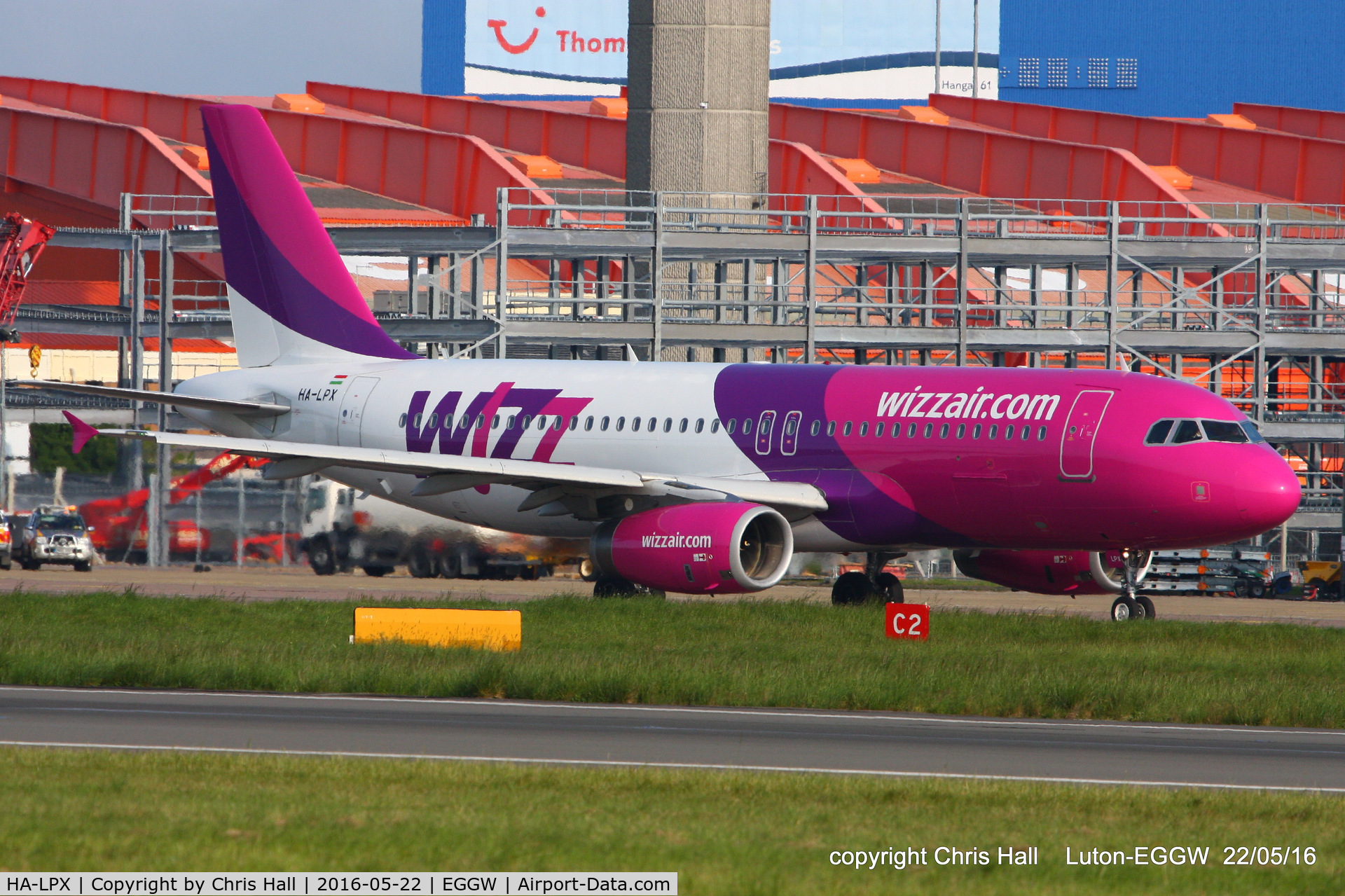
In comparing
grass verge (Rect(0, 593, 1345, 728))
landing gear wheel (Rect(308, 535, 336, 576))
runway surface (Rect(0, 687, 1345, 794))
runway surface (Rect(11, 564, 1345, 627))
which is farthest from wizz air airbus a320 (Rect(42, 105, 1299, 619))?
runway surface (Rect(0, 687, 1345, 794))

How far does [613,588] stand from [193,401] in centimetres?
911

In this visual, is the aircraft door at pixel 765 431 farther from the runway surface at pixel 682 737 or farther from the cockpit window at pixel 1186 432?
the runway surface at pixel 682 737

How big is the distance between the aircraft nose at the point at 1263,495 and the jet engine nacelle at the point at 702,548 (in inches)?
260

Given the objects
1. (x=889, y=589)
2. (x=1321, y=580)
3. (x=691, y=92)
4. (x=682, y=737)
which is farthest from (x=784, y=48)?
(x=682, y=737)

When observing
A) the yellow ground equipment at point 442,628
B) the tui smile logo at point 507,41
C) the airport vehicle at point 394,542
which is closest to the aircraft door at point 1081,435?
the yellow ground equipment at point 442,628

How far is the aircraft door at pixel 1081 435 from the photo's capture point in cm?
2720

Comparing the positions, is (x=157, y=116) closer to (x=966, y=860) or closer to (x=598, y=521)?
(x=598, y=521)

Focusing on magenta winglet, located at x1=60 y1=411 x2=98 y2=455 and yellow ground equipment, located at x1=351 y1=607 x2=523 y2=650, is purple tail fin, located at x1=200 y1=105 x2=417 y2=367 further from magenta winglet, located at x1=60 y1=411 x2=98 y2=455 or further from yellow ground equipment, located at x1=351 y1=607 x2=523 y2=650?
yellow ground equipment, located at x1=351 y1=607 x2=523 y2=650

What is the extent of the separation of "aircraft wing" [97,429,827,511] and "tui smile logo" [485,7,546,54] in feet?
279

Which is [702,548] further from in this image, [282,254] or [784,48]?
[784,48]

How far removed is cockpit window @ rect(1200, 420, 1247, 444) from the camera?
27031 millimetres

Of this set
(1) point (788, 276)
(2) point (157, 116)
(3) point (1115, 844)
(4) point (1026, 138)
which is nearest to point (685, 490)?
(3) point (1115, 844)

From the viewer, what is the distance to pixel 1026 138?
69.6 m

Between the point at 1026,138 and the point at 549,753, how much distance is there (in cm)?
5818
